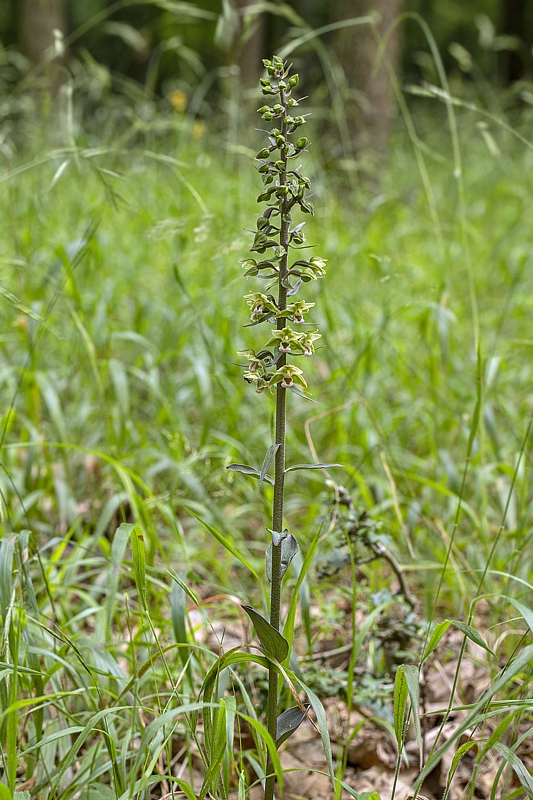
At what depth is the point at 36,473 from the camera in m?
2.08

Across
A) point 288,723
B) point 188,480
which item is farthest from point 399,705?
point 188,480

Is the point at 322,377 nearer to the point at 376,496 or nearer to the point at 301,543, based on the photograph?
the point at 376,496

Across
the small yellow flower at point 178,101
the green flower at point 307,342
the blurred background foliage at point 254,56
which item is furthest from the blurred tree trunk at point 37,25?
the green flower at point 307,342

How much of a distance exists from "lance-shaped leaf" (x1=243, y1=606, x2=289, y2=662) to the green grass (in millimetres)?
107

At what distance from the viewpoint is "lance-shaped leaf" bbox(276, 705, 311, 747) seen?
101 centimetres

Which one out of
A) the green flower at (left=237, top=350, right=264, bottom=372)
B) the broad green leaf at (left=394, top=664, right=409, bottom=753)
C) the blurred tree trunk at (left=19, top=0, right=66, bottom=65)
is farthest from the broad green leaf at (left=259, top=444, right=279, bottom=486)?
the blurred tree trunk at (left=19, top=0, right=66, bottom=65)

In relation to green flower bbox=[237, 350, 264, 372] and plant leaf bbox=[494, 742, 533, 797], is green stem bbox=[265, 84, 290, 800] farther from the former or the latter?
plant leaf bbox=[494, 742, 533, 797]

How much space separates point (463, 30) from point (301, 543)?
84.9ft

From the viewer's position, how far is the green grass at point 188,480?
1204 millimetres

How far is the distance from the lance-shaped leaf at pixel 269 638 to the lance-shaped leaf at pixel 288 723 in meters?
0.09

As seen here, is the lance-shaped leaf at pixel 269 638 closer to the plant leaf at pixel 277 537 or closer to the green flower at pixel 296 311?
the plant leaf at pixel 277 537

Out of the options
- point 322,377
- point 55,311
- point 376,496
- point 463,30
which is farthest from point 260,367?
point 463,30

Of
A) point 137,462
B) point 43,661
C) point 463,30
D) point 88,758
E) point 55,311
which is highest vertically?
point 463,30

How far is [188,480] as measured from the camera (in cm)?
182
